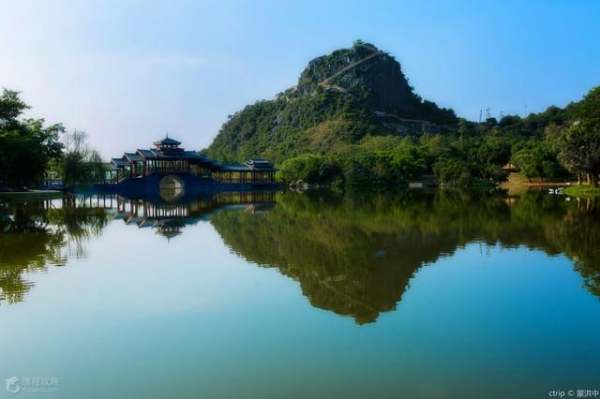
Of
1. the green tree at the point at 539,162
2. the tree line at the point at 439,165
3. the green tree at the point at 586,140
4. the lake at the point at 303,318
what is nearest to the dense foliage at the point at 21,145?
the lake at the point at 303,318

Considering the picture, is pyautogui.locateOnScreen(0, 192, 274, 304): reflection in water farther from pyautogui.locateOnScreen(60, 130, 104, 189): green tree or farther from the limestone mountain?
the limestone mountain

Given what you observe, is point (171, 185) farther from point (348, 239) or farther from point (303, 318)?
point (303, 318)

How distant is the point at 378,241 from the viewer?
17.0 meters

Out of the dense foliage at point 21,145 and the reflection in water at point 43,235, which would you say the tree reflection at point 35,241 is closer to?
the reflection in water at point 43,235

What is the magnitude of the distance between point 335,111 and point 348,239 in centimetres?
9717

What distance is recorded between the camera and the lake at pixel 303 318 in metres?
6.20

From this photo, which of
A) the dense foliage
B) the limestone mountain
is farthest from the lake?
the limestone mountain

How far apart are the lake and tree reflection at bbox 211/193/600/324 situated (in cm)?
8

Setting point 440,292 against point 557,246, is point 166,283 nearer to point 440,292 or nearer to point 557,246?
point 440,292

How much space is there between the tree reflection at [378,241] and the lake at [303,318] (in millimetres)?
83

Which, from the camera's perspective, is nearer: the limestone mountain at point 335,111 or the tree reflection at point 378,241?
the tree reflection at point 378,241

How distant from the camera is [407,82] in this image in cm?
13725

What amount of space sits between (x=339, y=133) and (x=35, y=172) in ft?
225

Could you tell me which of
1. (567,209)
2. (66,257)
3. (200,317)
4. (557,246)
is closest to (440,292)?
(200,317)
